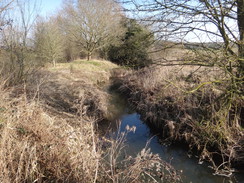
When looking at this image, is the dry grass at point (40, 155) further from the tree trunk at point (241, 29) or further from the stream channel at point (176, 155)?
the tree trunk at point (241, 29)

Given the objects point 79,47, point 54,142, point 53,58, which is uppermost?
point 79,47

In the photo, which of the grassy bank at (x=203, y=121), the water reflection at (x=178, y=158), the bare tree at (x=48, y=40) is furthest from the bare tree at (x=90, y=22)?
the water reflection at (x=178, y=158)

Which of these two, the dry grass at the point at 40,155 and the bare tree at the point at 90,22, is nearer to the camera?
the dry grass at the point at 40,155

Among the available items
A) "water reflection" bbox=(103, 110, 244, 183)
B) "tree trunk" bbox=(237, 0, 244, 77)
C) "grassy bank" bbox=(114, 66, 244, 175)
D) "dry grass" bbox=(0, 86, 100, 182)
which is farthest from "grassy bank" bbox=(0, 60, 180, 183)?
"tree trunk" bbox=(237, 0, 244, 77)

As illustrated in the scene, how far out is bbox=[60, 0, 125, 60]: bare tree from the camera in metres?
20.9

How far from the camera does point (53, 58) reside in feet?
58.5

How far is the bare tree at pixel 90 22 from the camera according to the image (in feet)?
68.7

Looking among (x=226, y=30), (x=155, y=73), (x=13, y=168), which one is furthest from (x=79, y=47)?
(x=13, y=168)

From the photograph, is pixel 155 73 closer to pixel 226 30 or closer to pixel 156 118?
pixel 156 118

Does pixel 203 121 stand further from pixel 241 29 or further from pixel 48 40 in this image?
pixel 48 40

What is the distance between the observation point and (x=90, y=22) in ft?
69.4

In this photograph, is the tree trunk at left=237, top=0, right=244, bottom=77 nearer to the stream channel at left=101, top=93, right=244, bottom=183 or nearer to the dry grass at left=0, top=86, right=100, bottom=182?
the stream channel at left=101, top=93, right=244, bottom=183

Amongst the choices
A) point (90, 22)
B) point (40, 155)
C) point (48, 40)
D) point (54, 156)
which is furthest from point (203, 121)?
point (90, 22)

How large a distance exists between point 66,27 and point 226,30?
2035 cm
